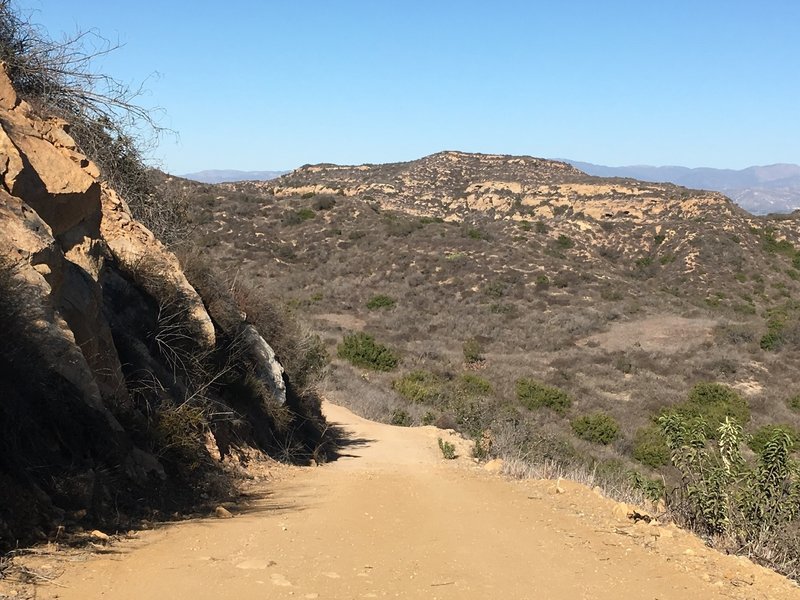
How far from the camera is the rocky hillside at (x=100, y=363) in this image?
479cm

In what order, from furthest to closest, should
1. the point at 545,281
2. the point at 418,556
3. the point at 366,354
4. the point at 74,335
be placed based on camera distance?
the point at 545,281 < the point at 366,354 < the point at 74,335 < the point at 418,556

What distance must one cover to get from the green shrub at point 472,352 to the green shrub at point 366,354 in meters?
3.61

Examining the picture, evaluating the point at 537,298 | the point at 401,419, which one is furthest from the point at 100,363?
the point at 537,298

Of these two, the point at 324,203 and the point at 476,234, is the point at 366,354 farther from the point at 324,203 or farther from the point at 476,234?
the point at 324,203

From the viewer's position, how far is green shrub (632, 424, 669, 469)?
1631cm

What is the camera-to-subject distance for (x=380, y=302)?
37.6 metres

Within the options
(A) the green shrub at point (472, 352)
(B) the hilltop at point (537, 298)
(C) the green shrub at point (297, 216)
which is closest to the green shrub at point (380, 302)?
(B) the hilltop at point (537, 298)

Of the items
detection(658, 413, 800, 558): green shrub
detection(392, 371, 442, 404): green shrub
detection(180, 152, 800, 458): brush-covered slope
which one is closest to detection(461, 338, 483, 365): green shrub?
detection(180, 152, 800, 458): brush-covered slope

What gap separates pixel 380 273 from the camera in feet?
141

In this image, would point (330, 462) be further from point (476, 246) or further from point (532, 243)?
point (532, 243)

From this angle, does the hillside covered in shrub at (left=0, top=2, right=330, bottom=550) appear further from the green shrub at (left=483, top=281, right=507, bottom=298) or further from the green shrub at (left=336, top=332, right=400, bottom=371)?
the green shrub at (left=483, top=281, right=507, bottom=298)

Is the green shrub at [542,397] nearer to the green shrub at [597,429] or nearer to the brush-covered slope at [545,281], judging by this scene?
the brush-covered slope at [545,281]

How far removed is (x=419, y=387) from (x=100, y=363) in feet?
51.0

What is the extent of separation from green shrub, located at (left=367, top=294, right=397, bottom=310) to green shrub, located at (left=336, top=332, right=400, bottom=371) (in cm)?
1129
